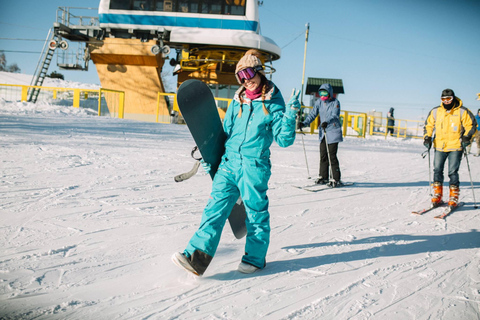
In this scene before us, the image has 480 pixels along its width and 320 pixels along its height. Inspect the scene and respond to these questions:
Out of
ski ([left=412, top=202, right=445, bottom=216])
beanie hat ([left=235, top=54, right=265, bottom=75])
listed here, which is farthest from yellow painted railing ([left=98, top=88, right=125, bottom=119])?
beanie hat ([left=235, top=54, right=265, bottom=75])

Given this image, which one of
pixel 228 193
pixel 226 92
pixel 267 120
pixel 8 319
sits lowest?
pixel 8 319

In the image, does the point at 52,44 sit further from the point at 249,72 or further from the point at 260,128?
the point at 260,128

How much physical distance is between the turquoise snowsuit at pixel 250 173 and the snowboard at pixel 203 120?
0.14 m

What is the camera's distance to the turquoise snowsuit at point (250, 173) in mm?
2557

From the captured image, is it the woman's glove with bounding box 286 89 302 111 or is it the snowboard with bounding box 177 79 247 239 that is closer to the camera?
the woman's glove with bounding box 286 89 302 111

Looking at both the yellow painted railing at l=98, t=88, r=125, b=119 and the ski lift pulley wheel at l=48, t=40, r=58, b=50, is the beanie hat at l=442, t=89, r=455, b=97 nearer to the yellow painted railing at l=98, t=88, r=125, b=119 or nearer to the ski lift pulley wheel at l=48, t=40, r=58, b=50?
the yellow painted railing at l=98, t=88, r=125, b=119

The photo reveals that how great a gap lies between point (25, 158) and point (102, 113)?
36.1 feet

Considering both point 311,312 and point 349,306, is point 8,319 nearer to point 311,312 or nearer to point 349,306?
point 311,312

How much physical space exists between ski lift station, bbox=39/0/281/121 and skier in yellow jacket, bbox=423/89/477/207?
44.2 feet

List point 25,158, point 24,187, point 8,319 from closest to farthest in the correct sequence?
point 8,319 < point 24,187 < point 25,158

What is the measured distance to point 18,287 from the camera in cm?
222

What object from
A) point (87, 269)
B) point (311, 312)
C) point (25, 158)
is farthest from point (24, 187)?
point (311, 312)

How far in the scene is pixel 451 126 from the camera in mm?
5055

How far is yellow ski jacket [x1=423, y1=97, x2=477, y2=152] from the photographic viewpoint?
16.3 feet
